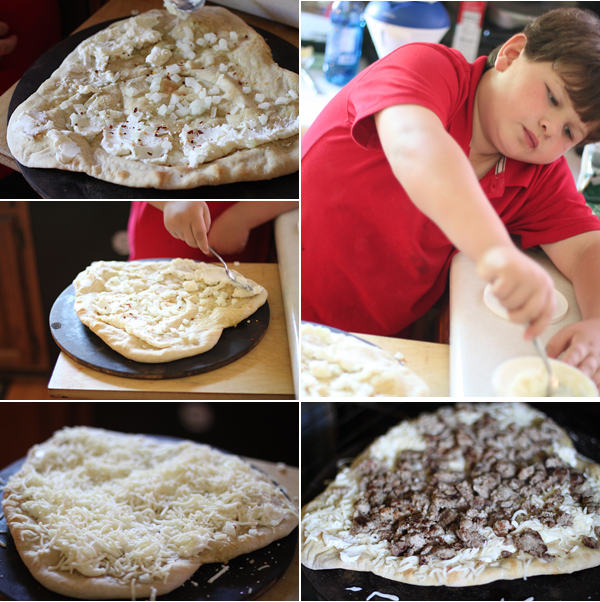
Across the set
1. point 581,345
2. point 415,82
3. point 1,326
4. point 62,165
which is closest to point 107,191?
point 62,165

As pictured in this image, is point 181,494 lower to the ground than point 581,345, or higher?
lower

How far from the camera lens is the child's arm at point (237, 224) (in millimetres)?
1229

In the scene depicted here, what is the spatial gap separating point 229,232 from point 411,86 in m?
0.60

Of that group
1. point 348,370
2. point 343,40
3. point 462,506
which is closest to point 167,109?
point 343,40

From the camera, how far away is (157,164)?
103 cm

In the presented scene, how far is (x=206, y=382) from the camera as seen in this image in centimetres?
102

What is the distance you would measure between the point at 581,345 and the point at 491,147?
0.37 metres

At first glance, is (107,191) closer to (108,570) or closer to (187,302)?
(187,302)

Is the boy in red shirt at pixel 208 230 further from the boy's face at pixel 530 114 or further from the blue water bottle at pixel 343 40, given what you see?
the boy's face at pixel 530 114

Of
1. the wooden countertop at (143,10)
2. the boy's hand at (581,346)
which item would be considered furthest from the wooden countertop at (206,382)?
the wooden countertop at (143,10)

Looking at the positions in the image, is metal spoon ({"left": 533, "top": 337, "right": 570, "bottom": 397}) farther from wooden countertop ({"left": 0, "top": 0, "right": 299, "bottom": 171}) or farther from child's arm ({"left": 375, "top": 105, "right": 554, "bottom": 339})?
wooden countertop ({"left": 0, "top": 0, "right": 299, "bottom": 171})

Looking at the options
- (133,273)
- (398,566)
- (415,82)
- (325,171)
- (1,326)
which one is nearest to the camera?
(415,82)

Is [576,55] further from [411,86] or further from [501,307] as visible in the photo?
[501,307]

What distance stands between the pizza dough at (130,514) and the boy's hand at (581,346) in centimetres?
69
